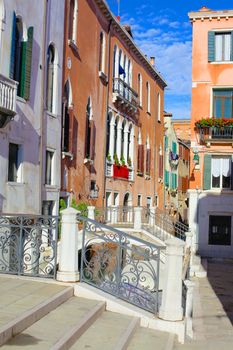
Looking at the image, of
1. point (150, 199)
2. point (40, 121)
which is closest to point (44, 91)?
point (40, 121)

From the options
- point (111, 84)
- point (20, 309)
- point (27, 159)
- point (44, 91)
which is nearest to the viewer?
point (20, 309)

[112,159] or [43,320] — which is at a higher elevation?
[112,159]

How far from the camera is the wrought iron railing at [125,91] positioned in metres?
22.9

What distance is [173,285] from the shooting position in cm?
675

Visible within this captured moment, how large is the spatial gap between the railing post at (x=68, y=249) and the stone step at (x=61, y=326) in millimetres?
461

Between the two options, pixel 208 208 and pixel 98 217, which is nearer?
pixel 98 217

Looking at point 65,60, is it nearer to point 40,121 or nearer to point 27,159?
point 40,121

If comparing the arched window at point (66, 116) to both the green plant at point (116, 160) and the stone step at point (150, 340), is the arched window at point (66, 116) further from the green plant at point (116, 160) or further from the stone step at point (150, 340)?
the stone step at point (150, 340)

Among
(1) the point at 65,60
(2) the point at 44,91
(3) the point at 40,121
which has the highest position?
(1) the point at 65,60

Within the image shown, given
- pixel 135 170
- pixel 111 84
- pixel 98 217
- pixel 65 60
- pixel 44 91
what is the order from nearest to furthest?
pixel 44 91 < pixel 65 60 < pixel 98 217 < pixel 111 84 < pixel 135 170

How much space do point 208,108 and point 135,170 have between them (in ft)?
18.2

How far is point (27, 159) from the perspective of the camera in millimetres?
13383

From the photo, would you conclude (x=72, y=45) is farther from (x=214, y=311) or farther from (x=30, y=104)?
(x=214, y=311)

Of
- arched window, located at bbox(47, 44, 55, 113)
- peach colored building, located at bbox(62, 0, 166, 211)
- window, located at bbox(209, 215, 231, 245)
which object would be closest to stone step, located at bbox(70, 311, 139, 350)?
arched window, located at bbox(47, 44, 55, 113)
